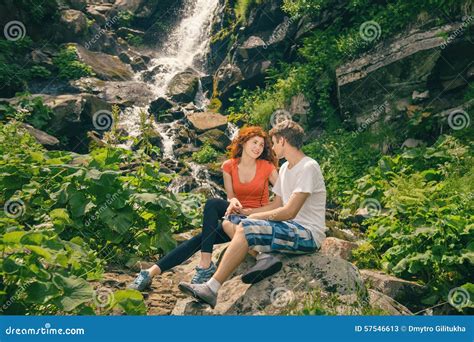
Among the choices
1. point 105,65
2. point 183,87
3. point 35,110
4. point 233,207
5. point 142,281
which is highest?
point 105,65

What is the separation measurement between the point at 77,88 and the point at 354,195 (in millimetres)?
12936

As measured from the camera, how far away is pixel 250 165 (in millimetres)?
5910

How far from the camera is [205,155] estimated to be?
16.4 metres

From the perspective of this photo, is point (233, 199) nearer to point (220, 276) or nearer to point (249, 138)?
point (249, 138)

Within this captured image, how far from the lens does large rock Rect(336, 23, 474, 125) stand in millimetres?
12352

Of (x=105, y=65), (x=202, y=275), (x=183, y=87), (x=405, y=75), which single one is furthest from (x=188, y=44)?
(x=202, y=275)

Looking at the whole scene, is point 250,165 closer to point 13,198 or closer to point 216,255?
point 216,255

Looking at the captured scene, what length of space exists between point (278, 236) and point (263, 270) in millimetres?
349

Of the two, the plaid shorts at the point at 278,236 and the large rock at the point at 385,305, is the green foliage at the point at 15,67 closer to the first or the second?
the plaid shorts at the point at 278,236

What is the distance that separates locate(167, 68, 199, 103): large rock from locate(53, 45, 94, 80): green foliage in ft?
11.0

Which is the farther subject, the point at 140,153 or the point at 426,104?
the point at 426,104

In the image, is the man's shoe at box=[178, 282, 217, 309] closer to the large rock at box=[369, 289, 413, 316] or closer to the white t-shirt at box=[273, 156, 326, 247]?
the white t-shirt at box=[273, 156, 326, 247]

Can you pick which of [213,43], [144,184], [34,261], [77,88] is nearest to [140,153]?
[144,184]

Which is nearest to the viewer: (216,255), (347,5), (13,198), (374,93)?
(13,198)
